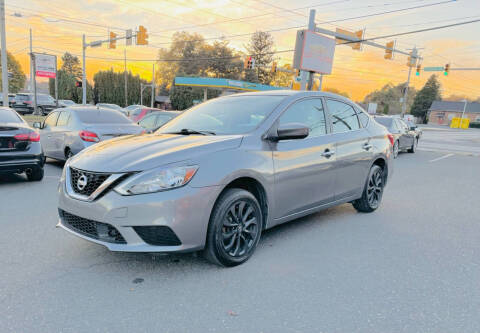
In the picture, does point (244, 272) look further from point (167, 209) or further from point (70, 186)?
point (70, 186)

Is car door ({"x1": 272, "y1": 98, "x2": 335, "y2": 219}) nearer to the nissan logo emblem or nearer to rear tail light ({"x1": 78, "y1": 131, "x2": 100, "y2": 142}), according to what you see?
the nissan logo emblem

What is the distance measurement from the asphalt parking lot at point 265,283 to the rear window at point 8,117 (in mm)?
2529

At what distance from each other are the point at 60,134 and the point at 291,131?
22.3 feet

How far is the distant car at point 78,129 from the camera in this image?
25.8 ft

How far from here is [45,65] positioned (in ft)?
107

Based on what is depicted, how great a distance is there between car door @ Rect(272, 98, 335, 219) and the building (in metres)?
96.2

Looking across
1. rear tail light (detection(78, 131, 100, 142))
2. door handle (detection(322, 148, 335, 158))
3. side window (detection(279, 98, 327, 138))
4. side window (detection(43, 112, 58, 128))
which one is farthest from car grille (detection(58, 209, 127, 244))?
side window (detection(43, 112, 58, 128))

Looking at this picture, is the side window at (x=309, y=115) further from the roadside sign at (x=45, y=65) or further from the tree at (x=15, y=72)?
the tree at (x=15, y=72)

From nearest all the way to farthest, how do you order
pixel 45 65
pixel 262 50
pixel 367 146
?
pixel 367 146, pixel 45 65, pixel 262 50

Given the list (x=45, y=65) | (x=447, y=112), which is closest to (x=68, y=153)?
(x=45, y=65)

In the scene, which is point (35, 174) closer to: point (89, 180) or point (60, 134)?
point (60, 134)

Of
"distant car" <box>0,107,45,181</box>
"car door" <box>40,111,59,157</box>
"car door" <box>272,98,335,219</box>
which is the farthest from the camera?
"car door" <box>40,111,59,157</box>

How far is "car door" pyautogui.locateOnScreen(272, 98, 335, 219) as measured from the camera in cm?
378

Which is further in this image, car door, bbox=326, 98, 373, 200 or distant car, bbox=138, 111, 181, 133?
distant car, bbox=138, 111, 181, 133
